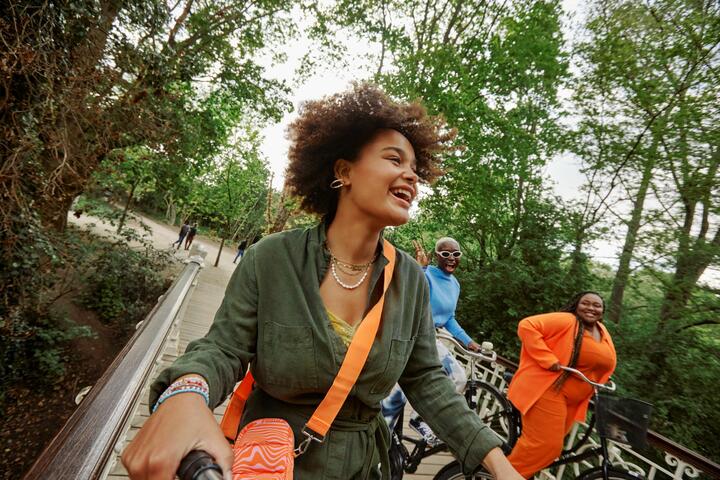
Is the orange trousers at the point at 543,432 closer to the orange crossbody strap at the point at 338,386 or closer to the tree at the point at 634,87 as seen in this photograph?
the orange crossbody strap at the point at 338,386

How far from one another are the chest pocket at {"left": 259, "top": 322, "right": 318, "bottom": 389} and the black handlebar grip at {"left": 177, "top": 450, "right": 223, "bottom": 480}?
456 millimetres

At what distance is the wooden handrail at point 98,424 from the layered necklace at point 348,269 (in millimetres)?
847

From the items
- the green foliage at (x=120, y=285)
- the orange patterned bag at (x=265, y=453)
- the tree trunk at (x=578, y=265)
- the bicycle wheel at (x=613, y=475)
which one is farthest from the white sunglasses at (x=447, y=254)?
the green foliage at (x=120, y=285)

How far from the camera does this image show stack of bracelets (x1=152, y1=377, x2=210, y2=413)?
0.79 m

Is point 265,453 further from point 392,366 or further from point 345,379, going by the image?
Result: point 392,366

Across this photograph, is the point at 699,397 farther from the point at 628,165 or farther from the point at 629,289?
the point at 628,165

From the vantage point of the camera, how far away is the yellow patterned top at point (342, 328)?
1.26 m

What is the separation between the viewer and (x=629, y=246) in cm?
689

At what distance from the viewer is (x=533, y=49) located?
31.9 ft

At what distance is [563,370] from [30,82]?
21.1 ft

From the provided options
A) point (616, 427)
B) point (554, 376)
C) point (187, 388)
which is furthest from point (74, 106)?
point (616, 427)

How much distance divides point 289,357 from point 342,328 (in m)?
0.23

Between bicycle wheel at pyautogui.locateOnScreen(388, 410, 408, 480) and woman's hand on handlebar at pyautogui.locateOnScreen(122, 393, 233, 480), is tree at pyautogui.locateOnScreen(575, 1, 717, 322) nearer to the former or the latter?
bicycle wheel at pyautogui.locateOnScreen(388, 410, 408, 480)

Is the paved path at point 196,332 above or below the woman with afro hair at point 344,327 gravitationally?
below
